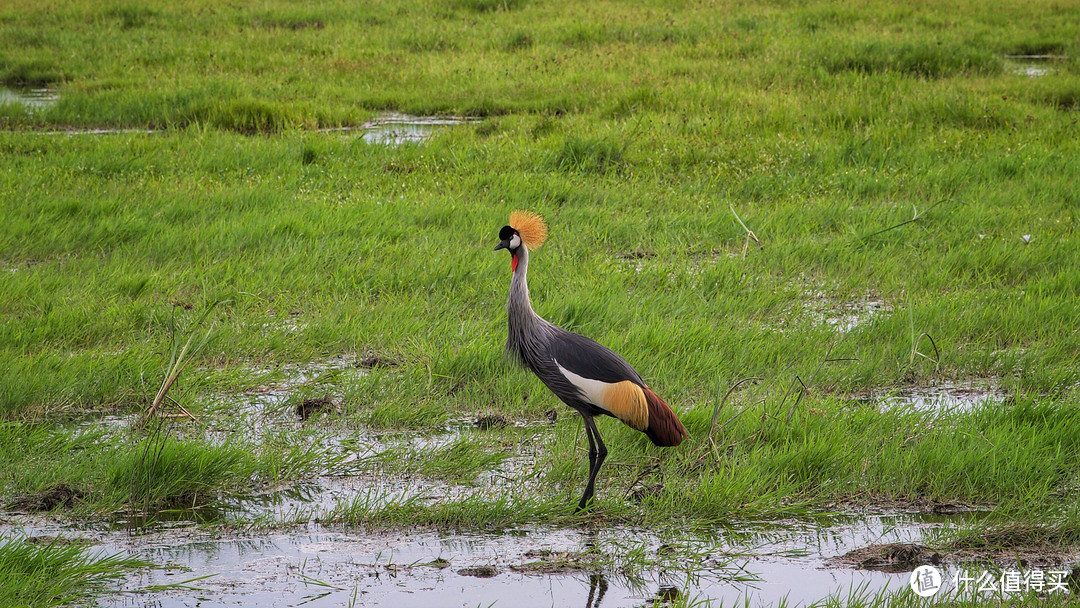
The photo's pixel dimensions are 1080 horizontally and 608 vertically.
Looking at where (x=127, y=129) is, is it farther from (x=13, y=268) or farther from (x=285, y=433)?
(x=285, y=433)

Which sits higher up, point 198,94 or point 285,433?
point 198,94

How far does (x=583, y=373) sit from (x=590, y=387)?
0.21 feet

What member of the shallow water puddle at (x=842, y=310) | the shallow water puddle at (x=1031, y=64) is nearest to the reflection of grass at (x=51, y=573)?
the shallow water puddle at (x=842, y=310)

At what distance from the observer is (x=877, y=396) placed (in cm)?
499

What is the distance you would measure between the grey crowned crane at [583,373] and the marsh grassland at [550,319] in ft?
0.92

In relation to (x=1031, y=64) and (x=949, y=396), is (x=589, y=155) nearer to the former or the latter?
(x=949, y=396)

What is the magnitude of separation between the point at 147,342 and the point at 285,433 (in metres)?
1.27

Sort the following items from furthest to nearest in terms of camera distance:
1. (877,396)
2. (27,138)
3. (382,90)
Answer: (382,90) < (27,138) < (877,396)

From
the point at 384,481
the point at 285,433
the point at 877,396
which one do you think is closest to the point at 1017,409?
the point at 877,396

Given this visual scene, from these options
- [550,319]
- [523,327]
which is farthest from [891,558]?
[550,319]

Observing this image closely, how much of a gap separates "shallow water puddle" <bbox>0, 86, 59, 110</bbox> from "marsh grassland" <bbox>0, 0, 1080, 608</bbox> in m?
0.17

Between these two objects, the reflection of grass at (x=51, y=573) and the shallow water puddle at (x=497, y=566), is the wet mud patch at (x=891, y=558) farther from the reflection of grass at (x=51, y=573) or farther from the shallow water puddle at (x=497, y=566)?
the reflection of grass at (x=51, y=573)

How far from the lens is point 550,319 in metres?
5.57

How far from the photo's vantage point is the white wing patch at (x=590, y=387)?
388 centimetres
